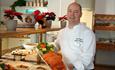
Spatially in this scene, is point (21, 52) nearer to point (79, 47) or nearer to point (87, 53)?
point (79, 47)

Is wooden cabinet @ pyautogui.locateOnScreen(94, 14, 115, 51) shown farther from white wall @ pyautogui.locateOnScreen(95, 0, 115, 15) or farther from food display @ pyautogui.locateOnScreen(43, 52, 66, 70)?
food display @ pyautogui.locateOnScreen(43, 52, 66, 70)

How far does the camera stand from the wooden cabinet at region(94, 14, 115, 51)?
274 inches

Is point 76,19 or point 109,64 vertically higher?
point 76,19

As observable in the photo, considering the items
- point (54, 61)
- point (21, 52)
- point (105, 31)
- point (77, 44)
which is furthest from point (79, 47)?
point (105, 31)

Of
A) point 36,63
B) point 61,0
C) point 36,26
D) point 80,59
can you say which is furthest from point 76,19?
point 61,0

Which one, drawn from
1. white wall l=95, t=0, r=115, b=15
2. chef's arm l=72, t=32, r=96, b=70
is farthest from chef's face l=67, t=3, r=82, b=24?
white wall l=95, t=0, r=115, b=15

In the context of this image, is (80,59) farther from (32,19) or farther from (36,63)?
(32,19)

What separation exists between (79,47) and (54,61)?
0.33 m

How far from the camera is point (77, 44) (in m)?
2.45

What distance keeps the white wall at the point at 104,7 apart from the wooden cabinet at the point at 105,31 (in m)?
0.17

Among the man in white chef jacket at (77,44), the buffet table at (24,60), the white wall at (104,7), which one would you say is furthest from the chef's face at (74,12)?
the white wall at (104,7)

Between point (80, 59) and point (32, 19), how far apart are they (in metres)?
0.97

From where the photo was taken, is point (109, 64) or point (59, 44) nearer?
point (59, 44)

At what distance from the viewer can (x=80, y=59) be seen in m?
2.42
